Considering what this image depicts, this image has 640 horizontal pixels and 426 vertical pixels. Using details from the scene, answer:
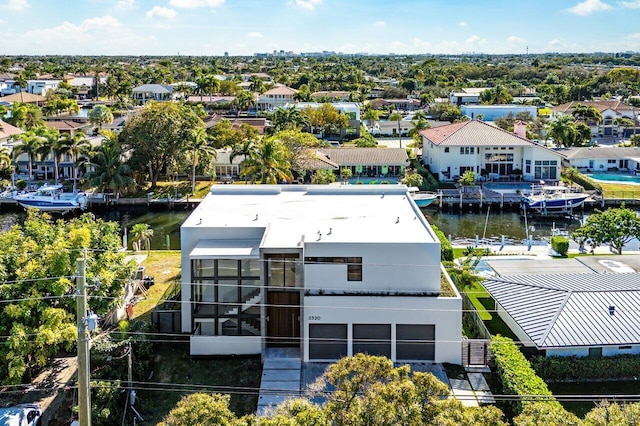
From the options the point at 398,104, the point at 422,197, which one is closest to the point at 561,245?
the point at 422,197

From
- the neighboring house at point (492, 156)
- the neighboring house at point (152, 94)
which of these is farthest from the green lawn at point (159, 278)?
the neighboring house at point (152, 94)

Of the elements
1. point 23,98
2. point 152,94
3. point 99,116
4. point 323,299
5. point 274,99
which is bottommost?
point 323,299

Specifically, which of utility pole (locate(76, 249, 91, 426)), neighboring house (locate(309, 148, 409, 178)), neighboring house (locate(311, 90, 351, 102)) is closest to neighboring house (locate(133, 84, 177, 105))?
neighboring house (locate(311, 90, 351, 102))

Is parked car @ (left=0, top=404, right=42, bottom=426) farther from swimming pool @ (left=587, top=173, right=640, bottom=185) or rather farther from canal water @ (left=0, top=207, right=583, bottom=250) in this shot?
swimming pool @ (left=587, top=173, right=640, bottom=185)

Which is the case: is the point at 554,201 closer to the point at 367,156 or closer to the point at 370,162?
the point at 370,162

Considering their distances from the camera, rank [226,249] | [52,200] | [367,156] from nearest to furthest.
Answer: [226,249], [52,200], [367,156]

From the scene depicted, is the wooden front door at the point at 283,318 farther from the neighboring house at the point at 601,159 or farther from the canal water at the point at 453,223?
the neighboring house at the point at 601,159
